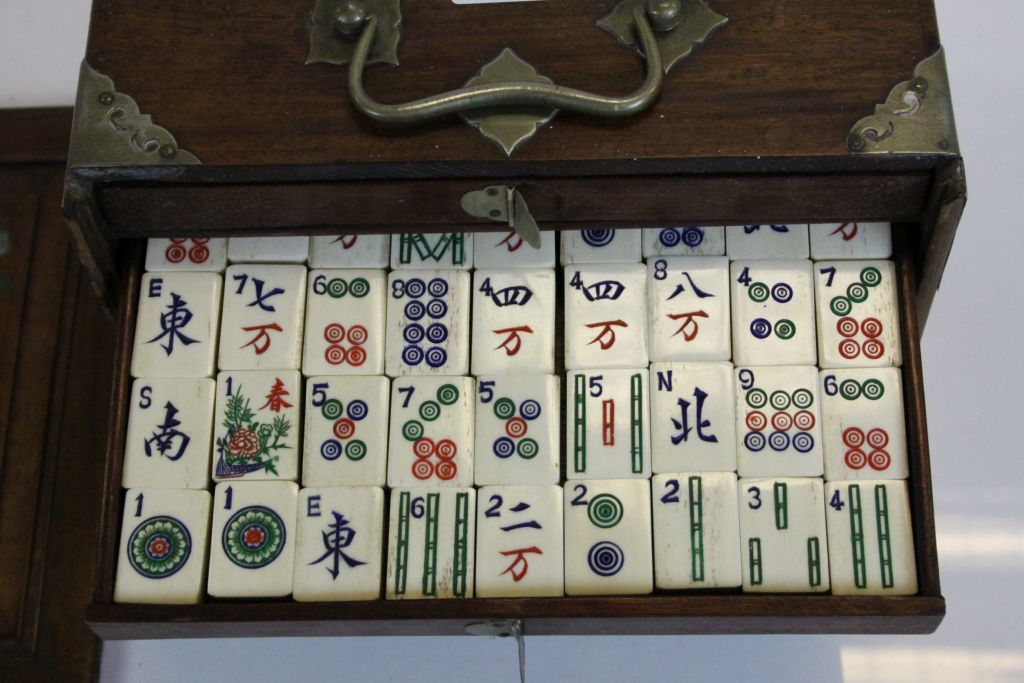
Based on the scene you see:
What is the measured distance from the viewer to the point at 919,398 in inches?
48.7

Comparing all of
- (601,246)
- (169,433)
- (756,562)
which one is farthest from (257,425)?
(756,562)

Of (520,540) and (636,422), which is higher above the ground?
(636,422)

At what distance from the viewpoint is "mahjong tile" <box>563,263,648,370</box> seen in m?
1.29

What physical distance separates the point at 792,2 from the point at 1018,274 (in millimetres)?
592

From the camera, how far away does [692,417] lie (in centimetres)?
126

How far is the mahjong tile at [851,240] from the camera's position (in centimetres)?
131

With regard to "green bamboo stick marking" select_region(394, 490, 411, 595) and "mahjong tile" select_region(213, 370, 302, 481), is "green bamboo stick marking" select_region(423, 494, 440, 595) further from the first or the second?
"mahjong tile" select_region(213, 370, 302, 481)

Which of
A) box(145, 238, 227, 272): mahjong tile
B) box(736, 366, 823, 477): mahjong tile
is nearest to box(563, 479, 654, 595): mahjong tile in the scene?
box(736, 366, 823, 477): mahjong tile

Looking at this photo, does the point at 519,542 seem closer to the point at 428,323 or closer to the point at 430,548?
the point at 430,548

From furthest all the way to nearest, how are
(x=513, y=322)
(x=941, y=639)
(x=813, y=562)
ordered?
(x=941, y=639) < (x=513, y=322) < (x=813, y=562)

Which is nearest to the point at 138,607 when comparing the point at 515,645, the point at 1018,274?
the point at 515,645

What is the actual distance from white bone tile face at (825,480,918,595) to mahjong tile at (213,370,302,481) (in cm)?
54

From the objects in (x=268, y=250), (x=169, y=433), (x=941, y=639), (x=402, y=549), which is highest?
(x=268, y=250)

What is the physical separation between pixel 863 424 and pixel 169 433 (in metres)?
0.70
